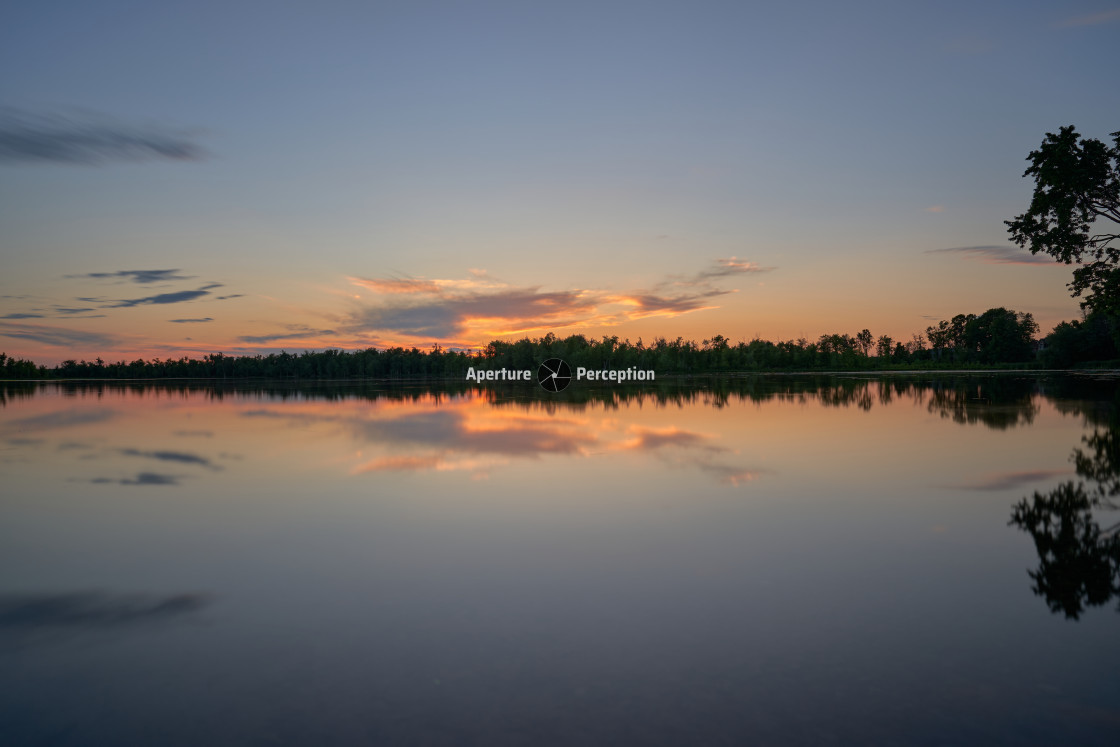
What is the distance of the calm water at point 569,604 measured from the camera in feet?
14.6

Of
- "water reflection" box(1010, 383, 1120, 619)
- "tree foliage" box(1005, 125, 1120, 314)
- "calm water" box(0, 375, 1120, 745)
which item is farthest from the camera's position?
"tree foliage" box(1005, 125, 1120, 314)

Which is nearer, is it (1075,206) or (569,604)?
(569,604)

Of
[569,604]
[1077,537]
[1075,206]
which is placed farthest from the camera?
[1075,206]

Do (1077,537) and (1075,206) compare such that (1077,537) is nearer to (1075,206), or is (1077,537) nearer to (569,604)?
(569,604)

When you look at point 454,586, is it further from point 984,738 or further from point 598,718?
point 984,738

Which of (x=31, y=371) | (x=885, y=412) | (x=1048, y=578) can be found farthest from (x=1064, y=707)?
(x=31, y=371)

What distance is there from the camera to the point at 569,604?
645 cm

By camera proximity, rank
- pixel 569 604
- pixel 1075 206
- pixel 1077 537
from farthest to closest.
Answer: pixel 1075 206 < pixel 1077 537 < pixel 569 604

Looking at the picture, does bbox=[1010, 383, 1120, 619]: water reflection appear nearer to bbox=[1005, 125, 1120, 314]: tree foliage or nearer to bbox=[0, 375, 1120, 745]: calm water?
bbox=[0, 375, 1120, 745]: calm water

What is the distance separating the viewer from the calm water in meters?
4.46

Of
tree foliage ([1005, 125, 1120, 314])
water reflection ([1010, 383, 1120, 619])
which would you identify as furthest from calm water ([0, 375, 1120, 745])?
tree foliage ([1005, 125, 1120, 314])

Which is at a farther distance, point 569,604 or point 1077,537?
point 1077,537

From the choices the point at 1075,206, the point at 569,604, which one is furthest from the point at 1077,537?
the point at 1075,206

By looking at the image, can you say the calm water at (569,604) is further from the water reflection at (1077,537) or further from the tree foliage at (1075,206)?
the tree foliage at (1075,206)
